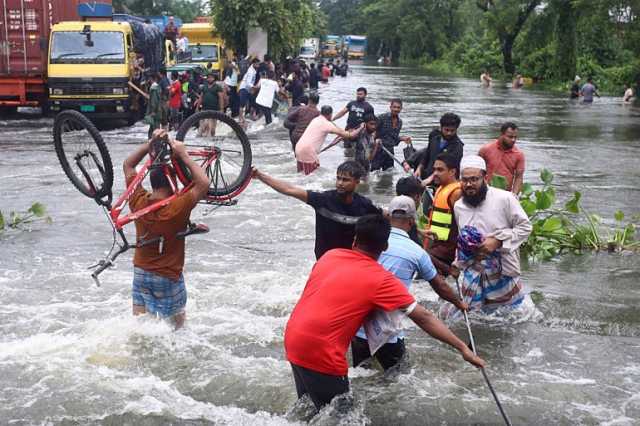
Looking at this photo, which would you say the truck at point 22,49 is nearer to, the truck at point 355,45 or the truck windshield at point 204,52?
the truck windshield at point 204,52

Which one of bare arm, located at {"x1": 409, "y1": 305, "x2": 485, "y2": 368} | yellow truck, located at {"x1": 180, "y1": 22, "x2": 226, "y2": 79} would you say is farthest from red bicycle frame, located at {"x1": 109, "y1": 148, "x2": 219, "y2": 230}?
yellow truck, located at {"x1": 180, "y1": 22, "x2": 226, "y2": 79}

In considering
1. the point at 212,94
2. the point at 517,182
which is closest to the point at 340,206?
the point at 517,182

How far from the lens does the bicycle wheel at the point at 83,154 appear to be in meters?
6.72

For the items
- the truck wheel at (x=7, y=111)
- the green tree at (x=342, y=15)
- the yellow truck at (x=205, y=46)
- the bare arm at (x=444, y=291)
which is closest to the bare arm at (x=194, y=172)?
the bare arm at (x=444, y=291)

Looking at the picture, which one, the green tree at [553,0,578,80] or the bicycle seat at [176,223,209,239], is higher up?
the green tree at [553,0,578,80]

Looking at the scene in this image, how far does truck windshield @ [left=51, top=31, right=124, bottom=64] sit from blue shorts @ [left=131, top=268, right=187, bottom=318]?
16946 millimetres

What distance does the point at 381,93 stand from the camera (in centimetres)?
3888

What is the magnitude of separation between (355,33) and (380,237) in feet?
455

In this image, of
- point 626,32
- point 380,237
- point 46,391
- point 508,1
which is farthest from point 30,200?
point 508,1

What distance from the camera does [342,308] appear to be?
4441 mm

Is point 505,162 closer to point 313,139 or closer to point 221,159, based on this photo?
point 221,159

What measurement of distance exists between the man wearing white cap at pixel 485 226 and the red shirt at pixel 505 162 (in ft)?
7.81

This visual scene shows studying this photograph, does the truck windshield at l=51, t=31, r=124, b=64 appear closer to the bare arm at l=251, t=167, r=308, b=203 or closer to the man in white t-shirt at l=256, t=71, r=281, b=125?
the man in white t-shirt at l=256, t=71, r=281, b=125

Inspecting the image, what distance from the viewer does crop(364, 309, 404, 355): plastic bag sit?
4543mm
